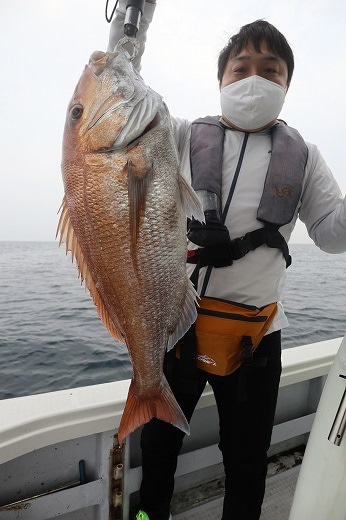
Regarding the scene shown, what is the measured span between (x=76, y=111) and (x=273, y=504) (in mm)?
2846

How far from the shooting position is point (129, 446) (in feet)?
8.05

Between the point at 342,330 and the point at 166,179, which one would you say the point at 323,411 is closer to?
the point at 166,179

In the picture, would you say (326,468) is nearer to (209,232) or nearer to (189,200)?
(209,232)

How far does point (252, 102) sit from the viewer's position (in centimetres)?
198

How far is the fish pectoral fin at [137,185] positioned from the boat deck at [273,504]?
2196 millimetres

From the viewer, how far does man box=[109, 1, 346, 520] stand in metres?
1.92

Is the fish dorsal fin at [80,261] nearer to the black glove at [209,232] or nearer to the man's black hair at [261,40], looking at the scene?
the black glove at [209,232]

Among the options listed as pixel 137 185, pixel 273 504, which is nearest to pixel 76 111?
pixel 137 185

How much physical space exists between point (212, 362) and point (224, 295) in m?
0.34

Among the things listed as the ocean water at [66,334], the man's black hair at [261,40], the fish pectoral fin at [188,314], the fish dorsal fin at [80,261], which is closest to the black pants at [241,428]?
the fish pectoral fin at [188,314]

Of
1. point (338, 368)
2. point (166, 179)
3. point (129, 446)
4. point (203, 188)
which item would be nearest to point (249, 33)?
point (203, 188)

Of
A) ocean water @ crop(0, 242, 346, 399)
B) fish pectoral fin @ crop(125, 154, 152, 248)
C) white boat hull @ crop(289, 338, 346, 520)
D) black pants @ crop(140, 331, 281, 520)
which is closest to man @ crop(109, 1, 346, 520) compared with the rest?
black pants @ crop(140, 331, 281, 520)

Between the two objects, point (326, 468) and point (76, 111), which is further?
point (326, 468)

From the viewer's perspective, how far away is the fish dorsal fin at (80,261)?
4.92 ft
